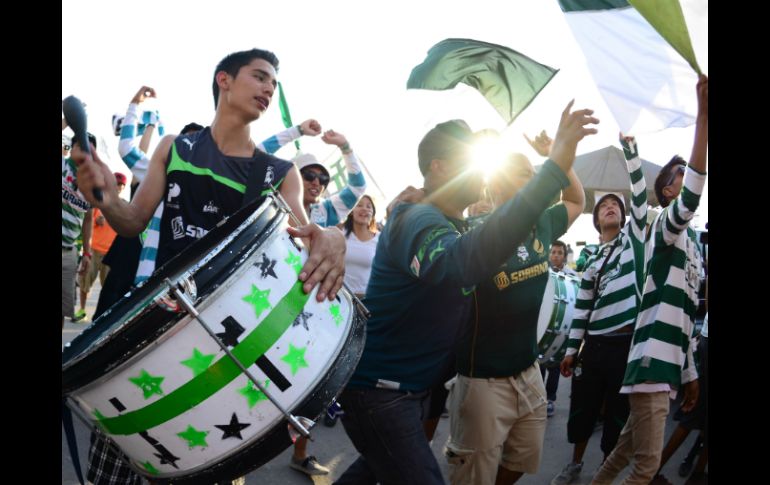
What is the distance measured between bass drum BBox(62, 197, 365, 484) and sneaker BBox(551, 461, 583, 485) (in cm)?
307

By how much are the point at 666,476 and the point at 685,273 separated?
1.94m

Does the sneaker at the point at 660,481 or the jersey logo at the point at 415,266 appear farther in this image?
the sneaker at the point at 660,481

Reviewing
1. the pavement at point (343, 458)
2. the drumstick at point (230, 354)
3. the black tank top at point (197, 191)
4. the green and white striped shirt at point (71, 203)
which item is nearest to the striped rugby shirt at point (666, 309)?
Answer: the pavement at point (343, 458)

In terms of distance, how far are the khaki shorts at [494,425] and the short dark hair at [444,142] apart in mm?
1065

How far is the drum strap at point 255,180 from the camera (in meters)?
2.38

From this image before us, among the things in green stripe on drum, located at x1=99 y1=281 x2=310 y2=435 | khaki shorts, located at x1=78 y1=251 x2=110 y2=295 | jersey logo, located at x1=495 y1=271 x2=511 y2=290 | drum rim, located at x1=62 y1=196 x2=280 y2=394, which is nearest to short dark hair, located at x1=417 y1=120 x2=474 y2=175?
jersey logo, located at x1=495 y1=271 x2=511 y2=290

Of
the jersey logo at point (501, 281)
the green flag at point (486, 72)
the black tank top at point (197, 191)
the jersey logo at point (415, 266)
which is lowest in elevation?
the jersey logo at point (501, 281)

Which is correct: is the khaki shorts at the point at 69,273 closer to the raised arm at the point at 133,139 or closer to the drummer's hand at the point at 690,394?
the raised arm at the point at 133,139

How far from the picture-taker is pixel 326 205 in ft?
19.0

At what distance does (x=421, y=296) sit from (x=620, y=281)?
2.25 metres
